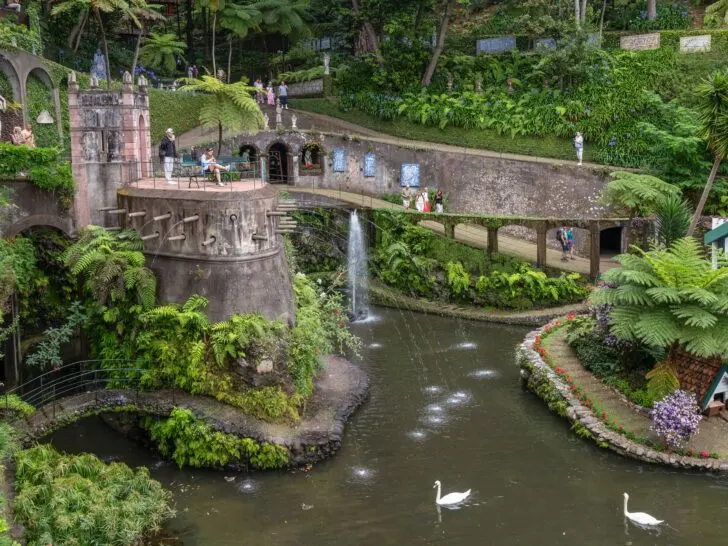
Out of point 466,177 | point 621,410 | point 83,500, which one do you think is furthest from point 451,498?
point 466,177

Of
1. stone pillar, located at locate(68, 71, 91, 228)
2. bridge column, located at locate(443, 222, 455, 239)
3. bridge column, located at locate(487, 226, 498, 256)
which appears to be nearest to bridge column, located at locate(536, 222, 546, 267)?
bridge column, located at locate(487, 226, 498, 256)

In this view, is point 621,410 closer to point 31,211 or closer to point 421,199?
point 421,199

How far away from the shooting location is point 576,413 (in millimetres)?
21250

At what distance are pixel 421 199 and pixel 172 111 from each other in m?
11.7

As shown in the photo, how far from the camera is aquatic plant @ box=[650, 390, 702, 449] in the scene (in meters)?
19.1

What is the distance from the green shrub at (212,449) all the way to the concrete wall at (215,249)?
264 cm

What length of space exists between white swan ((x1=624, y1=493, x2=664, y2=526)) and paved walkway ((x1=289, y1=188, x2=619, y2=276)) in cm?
1510

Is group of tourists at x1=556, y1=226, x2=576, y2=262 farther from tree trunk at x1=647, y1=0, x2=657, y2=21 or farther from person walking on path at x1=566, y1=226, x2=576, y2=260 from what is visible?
tree trunk at x1=647, y1=0, x2=657, y2=21

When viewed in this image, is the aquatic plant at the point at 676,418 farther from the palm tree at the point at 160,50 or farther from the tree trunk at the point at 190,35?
the tree trunk at the point at 190,35

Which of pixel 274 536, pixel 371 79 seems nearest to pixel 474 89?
pixel 371 79

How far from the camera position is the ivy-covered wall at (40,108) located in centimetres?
2788

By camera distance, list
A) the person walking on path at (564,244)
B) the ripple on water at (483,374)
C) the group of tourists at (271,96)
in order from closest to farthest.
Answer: the ripple on water at (483,374)
the person walking on path at (564,244)
the group of tourists at (271,96)

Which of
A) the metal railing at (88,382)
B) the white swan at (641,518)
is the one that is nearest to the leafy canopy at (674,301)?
the white swan at (641,518)

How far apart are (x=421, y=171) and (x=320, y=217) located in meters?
5.12
